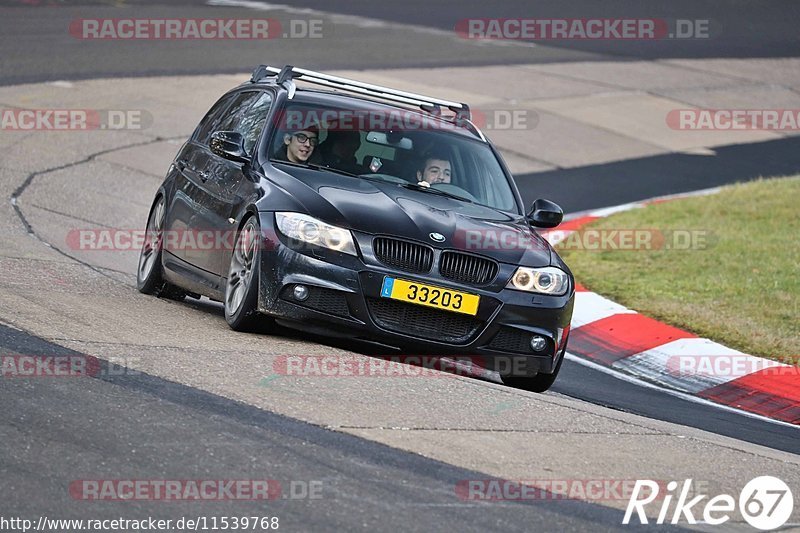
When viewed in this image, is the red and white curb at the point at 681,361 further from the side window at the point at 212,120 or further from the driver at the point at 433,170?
the side window at the point at 212,120

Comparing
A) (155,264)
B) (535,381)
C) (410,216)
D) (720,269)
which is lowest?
(720,269)

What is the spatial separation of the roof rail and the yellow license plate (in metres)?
2.24

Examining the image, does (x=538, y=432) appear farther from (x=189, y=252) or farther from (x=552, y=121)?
(x=552, y=121)

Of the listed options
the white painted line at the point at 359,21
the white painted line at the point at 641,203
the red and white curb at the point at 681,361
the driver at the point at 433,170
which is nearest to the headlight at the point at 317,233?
the driver at the point at 433,170

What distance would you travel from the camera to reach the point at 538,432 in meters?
6.89

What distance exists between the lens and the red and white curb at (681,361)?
9.91 metres

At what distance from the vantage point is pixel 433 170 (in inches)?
371

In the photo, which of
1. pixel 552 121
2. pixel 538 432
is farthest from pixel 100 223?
pixel 552 121

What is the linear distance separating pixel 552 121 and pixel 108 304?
14053 millimetres

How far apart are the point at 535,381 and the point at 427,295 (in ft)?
3.64

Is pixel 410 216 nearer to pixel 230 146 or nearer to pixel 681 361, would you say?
pixel 230 146

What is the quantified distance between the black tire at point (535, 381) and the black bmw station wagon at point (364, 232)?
0.01 meters

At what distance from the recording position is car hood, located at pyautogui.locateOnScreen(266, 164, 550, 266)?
830 centimetres

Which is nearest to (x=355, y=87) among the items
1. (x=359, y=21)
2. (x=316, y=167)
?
(x=316, y=167)
